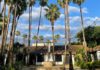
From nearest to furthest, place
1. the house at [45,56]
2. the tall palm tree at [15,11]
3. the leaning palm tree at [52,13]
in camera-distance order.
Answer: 1. the tall palm tree at [15,11]
2. the house at [45,56]
3. the leaning palm tree at [52,13]

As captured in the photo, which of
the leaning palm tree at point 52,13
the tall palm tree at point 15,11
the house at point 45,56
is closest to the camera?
the tall palm tree at point 15,11

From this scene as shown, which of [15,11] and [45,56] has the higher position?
[15,11]

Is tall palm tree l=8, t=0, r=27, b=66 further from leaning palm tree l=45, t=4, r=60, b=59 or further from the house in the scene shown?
leaning palm tree l=45, t=4, r=60, b=59

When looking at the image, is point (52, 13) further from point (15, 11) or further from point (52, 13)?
point (15, 11)

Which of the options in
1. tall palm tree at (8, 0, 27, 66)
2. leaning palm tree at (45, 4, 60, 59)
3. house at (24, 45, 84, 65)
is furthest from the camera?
leaning palm tree at (45, 4, 60, 59)

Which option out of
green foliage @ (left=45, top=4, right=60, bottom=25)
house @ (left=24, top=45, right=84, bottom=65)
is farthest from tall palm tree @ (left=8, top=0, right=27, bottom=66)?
green foliage @ (left=45, top=4, right=60, bottom=25)

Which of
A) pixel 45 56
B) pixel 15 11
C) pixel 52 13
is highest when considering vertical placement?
pixel 52 13

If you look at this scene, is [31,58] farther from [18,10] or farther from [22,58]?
[18,10]

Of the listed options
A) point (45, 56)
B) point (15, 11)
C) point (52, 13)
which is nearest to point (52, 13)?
point (52, 13)

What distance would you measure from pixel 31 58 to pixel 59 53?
6.72 meters

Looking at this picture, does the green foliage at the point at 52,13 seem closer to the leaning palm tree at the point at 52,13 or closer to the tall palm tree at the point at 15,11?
the leaning palm tree at the point at 52,13

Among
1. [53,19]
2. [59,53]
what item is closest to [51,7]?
[53,19]

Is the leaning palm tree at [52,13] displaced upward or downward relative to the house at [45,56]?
upward

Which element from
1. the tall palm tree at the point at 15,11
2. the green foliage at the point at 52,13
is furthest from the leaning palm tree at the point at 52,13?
the tall palm tree at the point at 15,11
